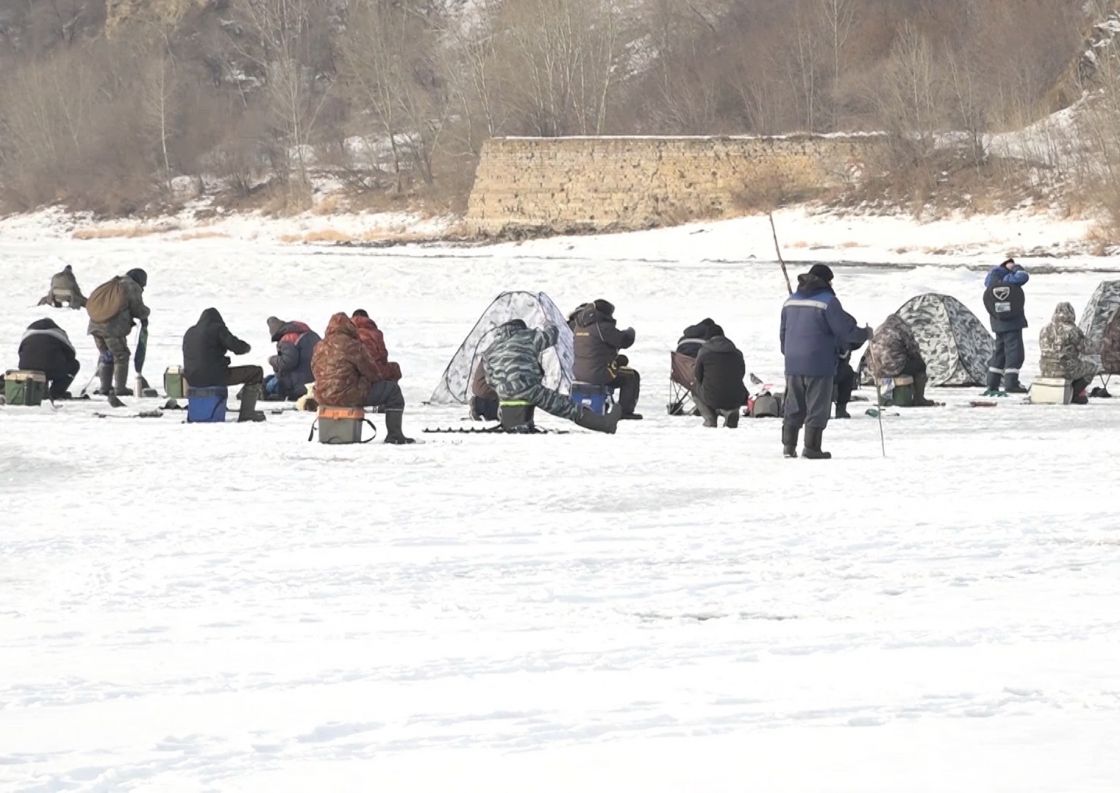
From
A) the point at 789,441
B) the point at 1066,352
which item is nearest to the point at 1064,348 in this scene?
the point at 1066,352

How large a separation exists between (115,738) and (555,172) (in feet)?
206

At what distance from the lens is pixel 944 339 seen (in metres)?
21.6

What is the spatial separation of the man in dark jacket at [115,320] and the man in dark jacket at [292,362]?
1398 millimetres

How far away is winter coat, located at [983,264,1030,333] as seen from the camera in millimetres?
19688

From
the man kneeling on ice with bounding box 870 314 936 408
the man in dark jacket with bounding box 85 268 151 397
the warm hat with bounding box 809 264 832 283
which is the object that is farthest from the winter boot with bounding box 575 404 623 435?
the man in dark jacket with bounding box 85 268 151 397

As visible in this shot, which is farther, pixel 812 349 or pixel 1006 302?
pixel 1006 302

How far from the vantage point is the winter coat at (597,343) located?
16.9m

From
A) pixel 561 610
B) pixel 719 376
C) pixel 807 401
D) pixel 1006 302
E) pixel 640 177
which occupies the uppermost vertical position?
pixel 640 177

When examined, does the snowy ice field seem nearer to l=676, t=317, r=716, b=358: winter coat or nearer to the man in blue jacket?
the man in blue jacket

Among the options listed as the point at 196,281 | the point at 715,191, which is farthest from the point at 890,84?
the point at 196,281

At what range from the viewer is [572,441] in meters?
15.0

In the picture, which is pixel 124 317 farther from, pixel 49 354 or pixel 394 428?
pixel 394 428

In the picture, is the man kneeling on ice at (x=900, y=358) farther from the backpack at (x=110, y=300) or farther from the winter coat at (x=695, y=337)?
the backpack at (x=110, y=300)

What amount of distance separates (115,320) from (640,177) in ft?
159
